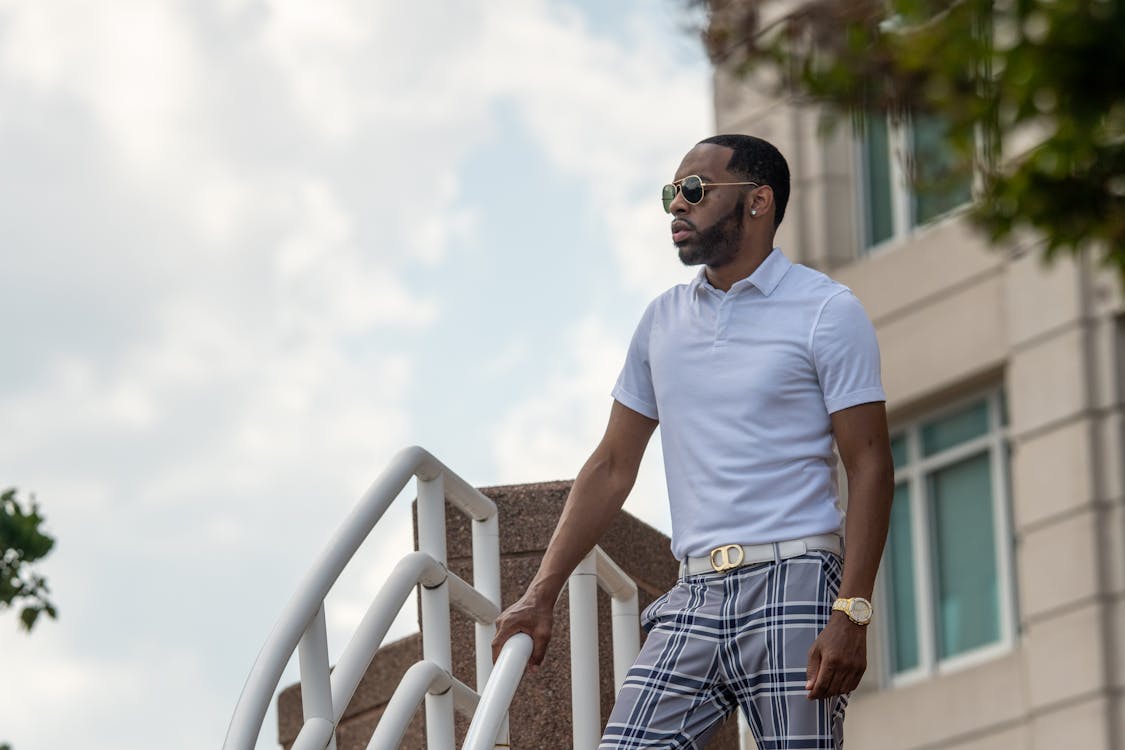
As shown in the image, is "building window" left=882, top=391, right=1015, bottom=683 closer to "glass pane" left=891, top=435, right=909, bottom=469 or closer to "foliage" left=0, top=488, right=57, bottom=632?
"glass pane" left=891, top=435, right=909, bottom=469

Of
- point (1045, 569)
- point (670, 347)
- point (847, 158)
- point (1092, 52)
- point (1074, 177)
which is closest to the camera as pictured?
point (1092, 52)

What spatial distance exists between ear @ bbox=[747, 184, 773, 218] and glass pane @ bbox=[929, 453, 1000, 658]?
13.9 m

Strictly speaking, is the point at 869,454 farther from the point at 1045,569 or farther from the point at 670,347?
the point at 1045,569

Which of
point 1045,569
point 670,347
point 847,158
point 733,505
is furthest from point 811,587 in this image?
point 847,158

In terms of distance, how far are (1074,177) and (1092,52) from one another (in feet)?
1.61

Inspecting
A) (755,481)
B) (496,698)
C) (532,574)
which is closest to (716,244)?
(755,481)

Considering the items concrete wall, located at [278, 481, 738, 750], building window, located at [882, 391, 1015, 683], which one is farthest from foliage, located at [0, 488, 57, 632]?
building window, located at [882, 391, 1015, 683]

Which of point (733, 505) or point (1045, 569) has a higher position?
point (1045, 569)

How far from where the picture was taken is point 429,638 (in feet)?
19.9

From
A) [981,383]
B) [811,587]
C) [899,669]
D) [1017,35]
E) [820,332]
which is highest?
[981,383]

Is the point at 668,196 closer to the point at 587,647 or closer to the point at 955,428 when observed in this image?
the point at 587,647

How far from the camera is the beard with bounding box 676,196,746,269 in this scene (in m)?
5.50

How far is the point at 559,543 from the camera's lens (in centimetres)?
562

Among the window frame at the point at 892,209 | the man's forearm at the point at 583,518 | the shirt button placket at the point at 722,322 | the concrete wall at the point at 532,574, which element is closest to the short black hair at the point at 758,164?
the shirt button placket at the point at 722,322
